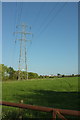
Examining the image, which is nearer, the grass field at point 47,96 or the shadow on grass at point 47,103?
the shadow on grass at point 47,103

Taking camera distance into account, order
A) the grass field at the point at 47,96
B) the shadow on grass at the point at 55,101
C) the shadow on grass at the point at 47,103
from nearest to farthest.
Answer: the shadow on grass at the point at 47,103 < the shadow on grass at the point at 55,101 < the grass field at the point at 47,96

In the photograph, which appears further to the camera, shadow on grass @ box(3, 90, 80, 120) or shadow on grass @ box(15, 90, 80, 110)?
shadow on grass @ box(15, 90, 80, 110)

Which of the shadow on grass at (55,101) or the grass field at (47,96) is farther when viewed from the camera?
the grass field at (47,96)

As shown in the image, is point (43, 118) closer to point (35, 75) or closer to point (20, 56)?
point (20, 56)

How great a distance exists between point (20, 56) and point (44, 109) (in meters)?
41.3

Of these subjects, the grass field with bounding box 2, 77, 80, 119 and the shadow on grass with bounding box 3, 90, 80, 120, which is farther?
the grass field with bounding box 2, 77, 80, 119

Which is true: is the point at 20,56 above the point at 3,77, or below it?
above

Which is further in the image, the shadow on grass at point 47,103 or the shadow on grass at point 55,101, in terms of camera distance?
the shadow on grass at point 55,101

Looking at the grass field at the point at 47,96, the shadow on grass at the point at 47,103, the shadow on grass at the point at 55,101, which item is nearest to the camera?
the shadow on grass at the point at 47,103

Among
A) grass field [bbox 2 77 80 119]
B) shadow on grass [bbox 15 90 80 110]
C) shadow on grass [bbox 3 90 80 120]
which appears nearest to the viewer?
shadow on grass [bbox 3 90 80 120]

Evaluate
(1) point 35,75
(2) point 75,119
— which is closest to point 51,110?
(2) point 75,119

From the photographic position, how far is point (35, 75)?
339 ft

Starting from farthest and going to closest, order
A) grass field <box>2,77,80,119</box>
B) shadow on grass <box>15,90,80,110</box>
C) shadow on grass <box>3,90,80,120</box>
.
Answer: grass field <box>2,77,80,119</box>, shadow on grass <box>15,90,80,110</box>, shadow on grass <box>3,90,80,120</box>

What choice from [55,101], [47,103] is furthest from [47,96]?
[47,103]
